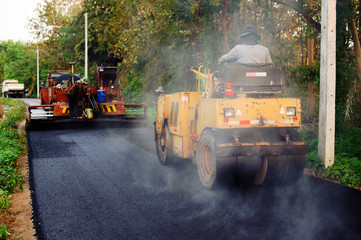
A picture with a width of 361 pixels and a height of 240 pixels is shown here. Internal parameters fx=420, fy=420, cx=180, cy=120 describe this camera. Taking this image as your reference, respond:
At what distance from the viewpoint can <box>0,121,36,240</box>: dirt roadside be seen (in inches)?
200

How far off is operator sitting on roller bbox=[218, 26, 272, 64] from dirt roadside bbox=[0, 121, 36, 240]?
410 centimetres

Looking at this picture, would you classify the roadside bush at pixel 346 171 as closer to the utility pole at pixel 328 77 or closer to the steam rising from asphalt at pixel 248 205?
the utility pole at pixel 328 77

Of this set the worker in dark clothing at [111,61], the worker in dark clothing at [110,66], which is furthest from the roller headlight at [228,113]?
A: the worker in dark clothing at [111,61]

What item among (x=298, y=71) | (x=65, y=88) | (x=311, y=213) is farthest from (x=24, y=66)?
(x=311, y=213)

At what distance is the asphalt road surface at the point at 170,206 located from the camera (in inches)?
197

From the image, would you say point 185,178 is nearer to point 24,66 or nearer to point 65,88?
point 65,88

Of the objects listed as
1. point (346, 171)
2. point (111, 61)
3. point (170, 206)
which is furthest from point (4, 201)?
point (111, 61)

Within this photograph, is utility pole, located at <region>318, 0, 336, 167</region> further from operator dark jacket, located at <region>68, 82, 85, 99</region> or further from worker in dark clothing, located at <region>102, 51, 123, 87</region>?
worker in dark clothing, located at <region>102, 51, 123, 87</region>

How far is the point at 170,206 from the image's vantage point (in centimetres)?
605

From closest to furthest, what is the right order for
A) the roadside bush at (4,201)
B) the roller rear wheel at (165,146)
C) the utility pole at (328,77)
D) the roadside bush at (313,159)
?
the roadside bush at (4,201) < the utility pole at (328,77) < the roadside bush at (313,159) < the roller rear wheel at (165,146)

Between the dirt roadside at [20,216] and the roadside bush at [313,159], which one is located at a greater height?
the roadside bush at [313,159]

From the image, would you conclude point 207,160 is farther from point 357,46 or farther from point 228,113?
point 357,46

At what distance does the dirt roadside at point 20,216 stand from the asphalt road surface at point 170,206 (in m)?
0.12

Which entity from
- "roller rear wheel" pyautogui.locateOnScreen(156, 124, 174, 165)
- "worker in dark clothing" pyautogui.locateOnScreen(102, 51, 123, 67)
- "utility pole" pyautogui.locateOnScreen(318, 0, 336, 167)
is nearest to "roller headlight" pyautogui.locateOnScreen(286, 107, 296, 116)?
"utility pole" pyautogui.locateOnScreen(318, 0, 336, 167)
